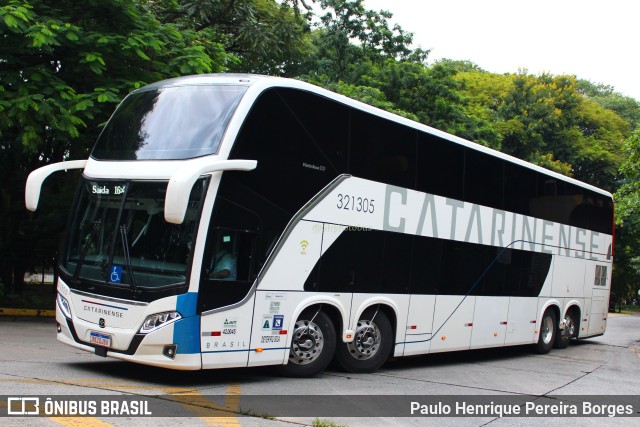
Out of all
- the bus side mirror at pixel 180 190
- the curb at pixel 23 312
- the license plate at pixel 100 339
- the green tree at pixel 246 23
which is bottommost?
the curb at pixel 23 312

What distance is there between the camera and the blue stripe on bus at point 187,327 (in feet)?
28.5

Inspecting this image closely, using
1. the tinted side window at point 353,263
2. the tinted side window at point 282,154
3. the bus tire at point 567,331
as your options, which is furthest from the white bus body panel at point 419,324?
the bus tire at point 567,331

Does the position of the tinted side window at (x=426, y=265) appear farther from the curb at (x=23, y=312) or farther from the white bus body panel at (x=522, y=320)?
the curb at (x=23, y=312)

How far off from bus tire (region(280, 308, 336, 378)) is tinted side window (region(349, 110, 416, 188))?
2275 millimetres

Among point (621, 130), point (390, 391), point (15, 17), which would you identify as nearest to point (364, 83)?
point (15, 17)

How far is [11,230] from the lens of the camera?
20062 millimetres

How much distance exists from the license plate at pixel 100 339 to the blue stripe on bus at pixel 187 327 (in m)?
0.94

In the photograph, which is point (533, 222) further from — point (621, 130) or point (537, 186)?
point (621, 130)

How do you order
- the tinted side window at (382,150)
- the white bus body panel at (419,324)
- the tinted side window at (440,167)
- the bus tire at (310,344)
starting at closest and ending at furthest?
the bus tire at (310,344)
the tinted side window at (382,150)
the white bus body panel at (419,324)
the tinted side window at (440,167)

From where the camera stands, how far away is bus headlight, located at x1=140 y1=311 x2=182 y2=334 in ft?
28.5

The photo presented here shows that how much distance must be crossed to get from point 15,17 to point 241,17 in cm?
931

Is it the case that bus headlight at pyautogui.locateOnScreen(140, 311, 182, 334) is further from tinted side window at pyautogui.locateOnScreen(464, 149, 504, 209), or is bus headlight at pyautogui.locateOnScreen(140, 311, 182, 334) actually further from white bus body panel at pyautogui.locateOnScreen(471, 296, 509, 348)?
white bus body panel at pyautogui.locateOnScreen(471, 296, 509, 348)

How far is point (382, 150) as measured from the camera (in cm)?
1170

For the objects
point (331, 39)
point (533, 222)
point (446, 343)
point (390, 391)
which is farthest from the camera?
point (331, 39)
